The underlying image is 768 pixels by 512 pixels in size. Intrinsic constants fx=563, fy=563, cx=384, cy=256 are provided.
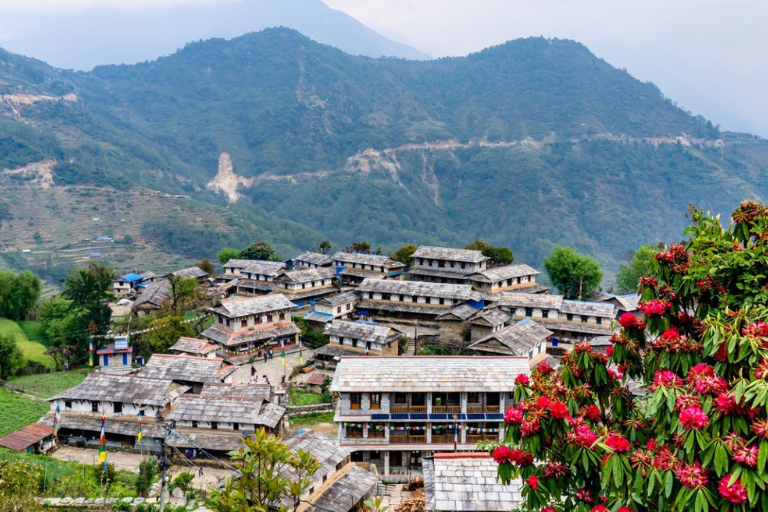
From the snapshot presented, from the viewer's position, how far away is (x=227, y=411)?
32344 mm

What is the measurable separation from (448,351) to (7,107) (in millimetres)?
164688

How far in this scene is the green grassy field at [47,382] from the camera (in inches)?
1627

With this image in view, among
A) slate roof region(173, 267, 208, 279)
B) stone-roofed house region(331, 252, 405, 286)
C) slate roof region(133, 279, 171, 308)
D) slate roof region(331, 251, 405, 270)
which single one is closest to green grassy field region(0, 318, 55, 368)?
slate roof region(133, 279, 171, 308)

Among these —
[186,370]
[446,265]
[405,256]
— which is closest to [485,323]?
[446,265]

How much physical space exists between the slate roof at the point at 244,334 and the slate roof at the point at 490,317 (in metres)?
15.9

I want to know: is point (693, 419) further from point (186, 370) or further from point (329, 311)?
point (329, 311)

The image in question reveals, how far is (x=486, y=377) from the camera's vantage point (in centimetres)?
3039

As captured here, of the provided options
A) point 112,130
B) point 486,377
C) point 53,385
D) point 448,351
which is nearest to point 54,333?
point 53,385

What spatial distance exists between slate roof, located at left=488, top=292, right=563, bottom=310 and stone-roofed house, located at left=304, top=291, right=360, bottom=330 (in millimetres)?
14110

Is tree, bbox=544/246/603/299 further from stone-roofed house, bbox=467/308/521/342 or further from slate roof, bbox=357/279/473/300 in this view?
stone-roofed house, bbox=467/308/521/342

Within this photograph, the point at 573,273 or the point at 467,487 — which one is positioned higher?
the point at 573,273

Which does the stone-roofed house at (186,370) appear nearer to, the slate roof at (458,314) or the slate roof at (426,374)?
the slate roof at (426,374)

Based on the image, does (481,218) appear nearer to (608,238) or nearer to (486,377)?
(608,238)

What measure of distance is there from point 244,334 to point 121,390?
14830mm
